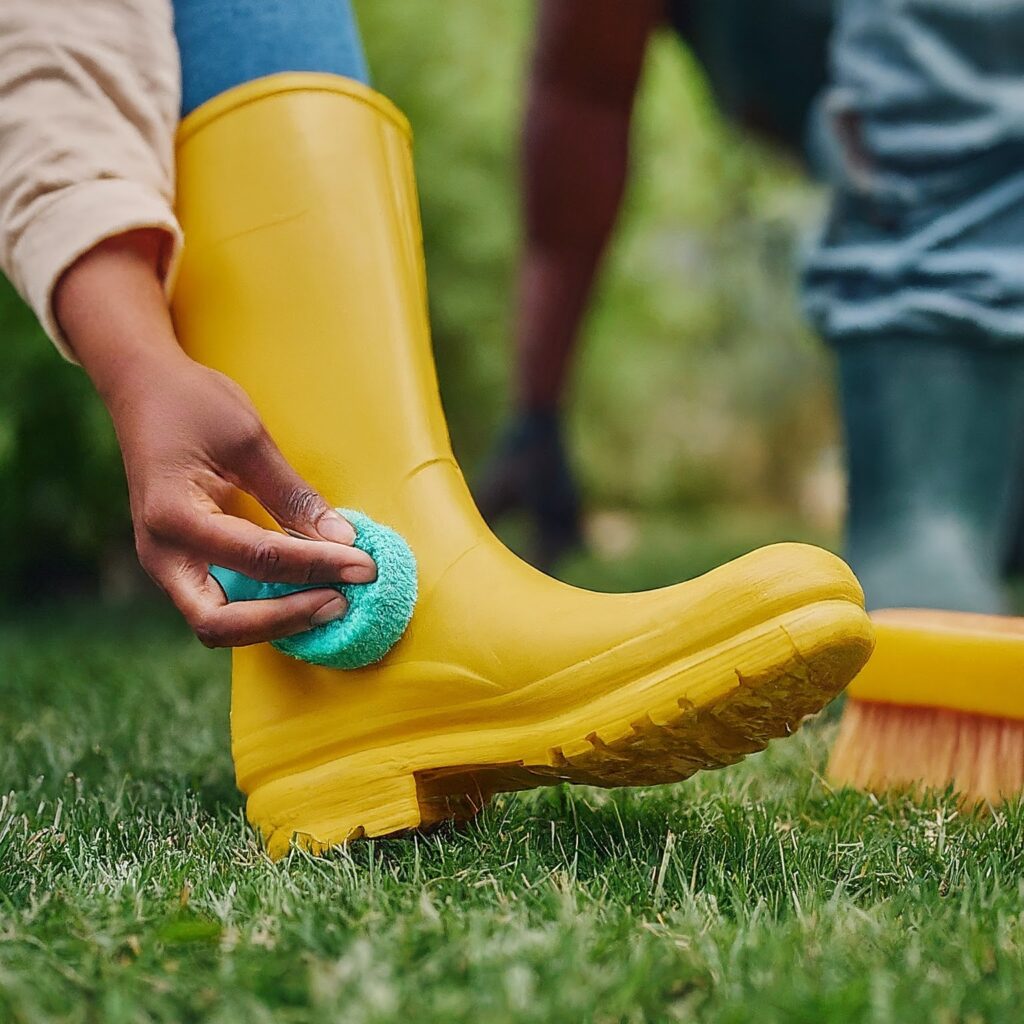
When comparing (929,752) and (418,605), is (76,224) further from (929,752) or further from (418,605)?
(929,752)

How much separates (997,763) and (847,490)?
45 centimetres

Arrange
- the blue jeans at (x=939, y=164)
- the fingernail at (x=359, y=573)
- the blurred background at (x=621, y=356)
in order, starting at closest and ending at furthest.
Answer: the fingernail at (x=359, y=573) → the blue jeans at (x=939, y=164) → the blurred background at (x=621, y=356)

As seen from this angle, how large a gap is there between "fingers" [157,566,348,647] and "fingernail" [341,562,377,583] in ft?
0.05

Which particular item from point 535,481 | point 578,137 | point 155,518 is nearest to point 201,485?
point 155,518

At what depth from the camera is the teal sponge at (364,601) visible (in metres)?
0.85

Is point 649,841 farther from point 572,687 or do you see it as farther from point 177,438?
point 177,438

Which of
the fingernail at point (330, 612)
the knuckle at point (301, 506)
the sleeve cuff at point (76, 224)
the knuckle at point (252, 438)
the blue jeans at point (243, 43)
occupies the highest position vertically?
the blue jeans at point (243, 43)

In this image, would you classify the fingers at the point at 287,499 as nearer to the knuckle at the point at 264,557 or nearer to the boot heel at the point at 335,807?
the knuckle at the point at 264,557

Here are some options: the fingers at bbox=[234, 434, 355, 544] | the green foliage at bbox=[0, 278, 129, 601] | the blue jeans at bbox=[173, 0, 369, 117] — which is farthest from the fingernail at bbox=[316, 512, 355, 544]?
the green foliage at bbox=[0, 278, 129, 601]

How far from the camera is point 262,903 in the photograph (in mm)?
724

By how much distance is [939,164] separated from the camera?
1.31m

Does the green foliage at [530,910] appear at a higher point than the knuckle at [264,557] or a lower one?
lower

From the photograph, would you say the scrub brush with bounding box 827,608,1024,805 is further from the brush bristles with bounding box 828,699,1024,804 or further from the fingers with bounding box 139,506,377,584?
the fingers with bounding box 139,506,377,584

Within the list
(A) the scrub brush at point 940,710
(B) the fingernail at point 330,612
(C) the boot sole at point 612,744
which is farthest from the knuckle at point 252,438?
(A) the scrub brush at point 940,710
